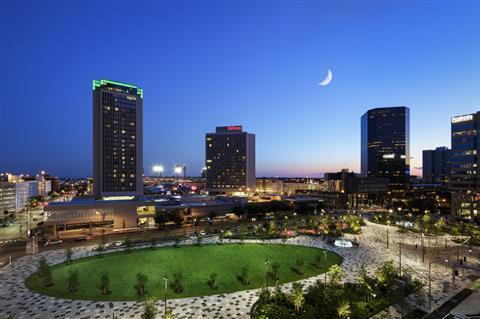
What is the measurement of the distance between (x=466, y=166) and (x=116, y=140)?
5849 inches

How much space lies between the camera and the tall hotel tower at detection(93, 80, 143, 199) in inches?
4481

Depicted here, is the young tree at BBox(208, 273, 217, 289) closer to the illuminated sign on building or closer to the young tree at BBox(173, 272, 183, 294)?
the young tree at BBox(173, 272, 183, 294)

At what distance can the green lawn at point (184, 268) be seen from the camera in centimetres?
3453

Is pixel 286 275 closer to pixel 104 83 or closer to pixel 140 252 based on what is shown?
pixel 140 252

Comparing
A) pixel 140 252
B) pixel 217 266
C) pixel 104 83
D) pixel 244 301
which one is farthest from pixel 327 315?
pixel 104 83

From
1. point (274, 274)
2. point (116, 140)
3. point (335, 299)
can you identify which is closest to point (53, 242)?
point (274, 274)

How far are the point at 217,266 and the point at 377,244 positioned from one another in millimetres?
40038

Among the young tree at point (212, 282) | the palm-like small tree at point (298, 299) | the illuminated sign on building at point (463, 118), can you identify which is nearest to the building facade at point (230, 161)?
the illuminated sign on building at point (463, 118)

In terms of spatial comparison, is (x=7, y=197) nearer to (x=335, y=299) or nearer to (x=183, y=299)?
(x=183, y=299)

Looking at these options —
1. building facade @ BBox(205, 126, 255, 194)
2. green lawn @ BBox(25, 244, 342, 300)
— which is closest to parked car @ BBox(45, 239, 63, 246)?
green lawn @ BBox(25, 244, 342, 300)

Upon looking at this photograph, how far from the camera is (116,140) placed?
117 meters

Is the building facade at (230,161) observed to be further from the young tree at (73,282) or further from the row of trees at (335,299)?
the young tree at (73,282)

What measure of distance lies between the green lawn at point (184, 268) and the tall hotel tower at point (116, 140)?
73.8m

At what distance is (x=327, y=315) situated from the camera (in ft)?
89.0
